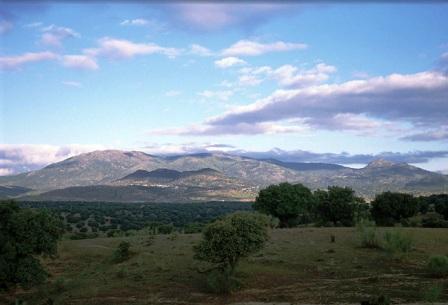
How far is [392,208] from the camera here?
5772 cm

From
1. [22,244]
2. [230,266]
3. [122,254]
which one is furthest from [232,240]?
[122,254]

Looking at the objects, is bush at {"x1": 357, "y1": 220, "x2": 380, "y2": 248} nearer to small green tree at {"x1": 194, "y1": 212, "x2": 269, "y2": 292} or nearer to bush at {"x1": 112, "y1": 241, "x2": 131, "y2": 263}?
small green tree at {"x1": 194, "y1": 212, "x2": 269, "y2": 292}

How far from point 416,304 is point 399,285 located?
13.7 ft

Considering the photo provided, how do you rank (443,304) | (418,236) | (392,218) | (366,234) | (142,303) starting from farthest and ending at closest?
(392,218)
(418,236)
(366,234)
(142,303)
(443,304)

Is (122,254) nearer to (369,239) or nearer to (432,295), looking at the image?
(369,239)

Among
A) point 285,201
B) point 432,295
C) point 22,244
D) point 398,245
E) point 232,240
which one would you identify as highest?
point 285,201

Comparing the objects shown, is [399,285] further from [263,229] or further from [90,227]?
[90,227]

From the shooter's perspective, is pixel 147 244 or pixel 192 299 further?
pixel 147 244

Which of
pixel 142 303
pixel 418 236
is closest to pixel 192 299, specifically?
pixel 142 303

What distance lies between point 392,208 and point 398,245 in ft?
75.8

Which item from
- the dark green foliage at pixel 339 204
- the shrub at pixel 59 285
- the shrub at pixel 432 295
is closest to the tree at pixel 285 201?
the dark green foliage at pixel 339 204

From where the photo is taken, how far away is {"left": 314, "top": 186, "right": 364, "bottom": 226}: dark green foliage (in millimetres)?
59062

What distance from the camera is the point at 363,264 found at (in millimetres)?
33531

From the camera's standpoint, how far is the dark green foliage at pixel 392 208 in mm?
57594
